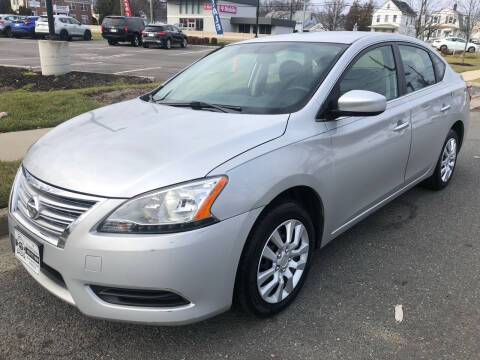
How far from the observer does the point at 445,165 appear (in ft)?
15.9

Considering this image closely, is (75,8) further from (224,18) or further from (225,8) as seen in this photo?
(225,8)

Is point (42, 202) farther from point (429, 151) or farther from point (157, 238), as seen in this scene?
point (429, 151)

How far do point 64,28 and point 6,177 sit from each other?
29483mm

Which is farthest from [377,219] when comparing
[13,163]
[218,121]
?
[13,163]

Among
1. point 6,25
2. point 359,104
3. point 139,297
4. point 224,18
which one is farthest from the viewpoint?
point 224,18

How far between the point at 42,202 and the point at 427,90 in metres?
3.49

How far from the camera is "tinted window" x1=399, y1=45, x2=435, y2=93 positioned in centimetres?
392

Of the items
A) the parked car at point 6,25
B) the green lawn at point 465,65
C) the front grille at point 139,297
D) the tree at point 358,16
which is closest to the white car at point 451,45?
the green lawn at point 465,65

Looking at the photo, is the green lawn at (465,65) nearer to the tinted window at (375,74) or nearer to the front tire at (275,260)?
the tinted window at (375,74)

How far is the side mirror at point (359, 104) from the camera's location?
278cm

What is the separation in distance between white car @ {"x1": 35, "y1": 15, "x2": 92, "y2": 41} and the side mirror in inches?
1173

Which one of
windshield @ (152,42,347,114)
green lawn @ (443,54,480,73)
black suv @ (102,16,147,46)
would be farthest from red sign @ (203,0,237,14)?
windshield @ (152,42,347,114)

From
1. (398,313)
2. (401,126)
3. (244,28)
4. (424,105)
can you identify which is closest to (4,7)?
(244,28)

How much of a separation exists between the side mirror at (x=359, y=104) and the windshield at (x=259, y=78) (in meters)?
0.24
